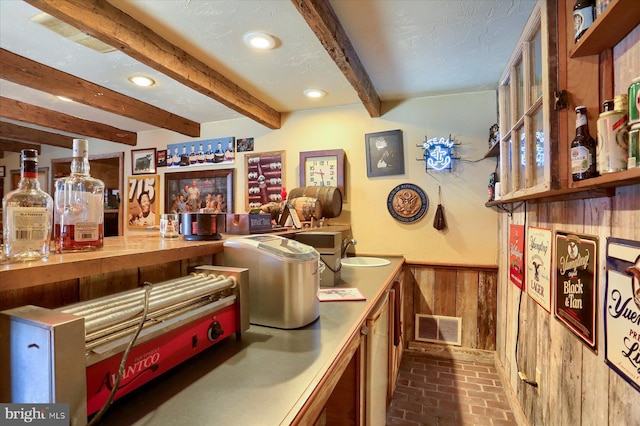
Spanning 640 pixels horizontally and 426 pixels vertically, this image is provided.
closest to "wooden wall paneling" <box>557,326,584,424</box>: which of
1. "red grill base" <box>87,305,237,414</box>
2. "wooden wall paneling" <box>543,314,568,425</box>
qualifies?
"wooden wall paneling" <box>543,314,568,425</box>

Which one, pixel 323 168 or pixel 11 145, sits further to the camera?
pixel 11 145

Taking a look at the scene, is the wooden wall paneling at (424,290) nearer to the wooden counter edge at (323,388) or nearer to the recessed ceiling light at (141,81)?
the wooden counter edge at (323,388)

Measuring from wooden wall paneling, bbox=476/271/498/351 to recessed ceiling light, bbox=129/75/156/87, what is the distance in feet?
10.3

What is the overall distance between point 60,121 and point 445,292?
4.16 meters

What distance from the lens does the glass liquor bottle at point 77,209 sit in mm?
834

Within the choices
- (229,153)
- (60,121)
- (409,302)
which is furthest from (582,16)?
(60,121)

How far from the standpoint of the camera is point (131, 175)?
405 centimetres

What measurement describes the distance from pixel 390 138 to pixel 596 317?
218cm

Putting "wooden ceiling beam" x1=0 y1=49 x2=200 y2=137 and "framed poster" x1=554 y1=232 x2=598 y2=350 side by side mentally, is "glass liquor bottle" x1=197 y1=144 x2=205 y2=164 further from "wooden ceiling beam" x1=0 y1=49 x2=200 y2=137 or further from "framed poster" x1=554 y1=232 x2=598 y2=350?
"framed poster" x1=554 y1=232 x2=598 y2=350

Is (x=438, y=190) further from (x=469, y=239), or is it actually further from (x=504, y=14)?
(x=504, y=14)

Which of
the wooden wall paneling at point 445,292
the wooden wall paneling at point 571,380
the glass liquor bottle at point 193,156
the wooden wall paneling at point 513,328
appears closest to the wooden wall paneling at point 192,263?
the wooden wall paneling at point 571,380

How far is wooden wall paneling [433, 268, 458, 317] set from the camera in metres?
2.79

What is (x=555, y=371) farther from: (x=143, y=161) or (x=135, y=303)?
(x=143, y=161)

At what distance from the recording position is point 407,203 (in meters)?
2.92
